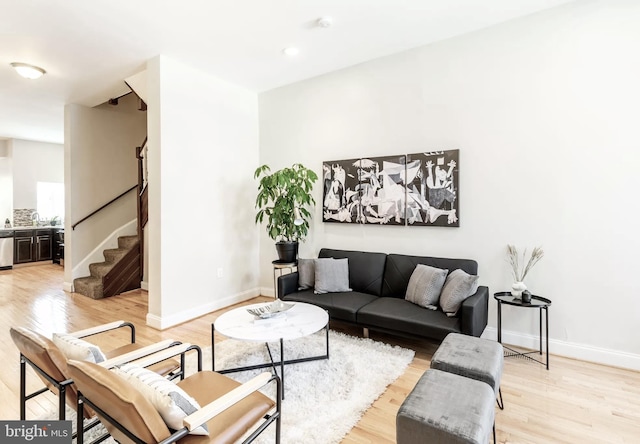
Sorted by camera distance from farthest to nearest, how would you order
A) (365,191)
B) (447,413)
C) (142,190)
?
1. (142,190)
2. (365,191)
3. (447,413)

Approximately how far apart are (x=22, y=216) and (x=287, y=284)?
838 centimetres

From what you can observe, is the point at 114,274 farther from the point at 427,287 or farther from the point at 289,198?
the point at 427,287

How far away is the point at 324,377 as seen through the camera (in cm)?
255

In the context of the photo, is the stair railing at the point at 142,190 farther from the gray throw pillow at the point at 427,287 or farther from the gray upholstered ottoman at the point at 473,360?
the gray upholstered ottoman at the point at 473,360

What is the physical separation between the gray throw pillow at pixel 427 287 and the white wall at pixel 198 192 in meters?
2.62

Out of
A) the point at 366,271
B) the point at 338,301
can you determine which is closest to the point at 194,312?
the point at 338,301

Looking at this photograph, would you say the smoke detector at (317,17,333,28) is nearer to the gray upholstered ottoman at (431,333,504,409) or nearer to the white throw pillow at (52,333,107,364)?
the gray upholstered ottoman at (431,333,504,409)

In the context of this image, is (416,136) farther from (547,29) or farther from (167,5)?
(167,5)

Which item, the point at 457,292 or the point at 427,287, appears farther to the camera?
the point at 427,287

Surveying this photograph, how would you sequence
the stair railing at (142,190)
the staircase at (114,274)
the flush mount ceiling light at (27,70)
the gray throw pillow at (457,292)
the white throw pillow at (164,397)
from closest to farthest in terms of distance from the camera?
the white throw pillow at (164,397) < the gray throw pillow at (457,292) < the flush mount ceiling light at (27,70) < the staircase at (114,274) < the stair railing at (142,190)

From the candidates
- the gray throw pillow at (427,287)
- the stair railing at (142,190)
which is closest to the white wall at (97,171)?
the stair railing at (142,190)

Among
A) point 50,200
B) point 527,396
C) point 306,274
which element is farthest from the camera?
point 50,200

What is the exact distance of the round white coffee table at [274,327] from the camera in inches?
90.1

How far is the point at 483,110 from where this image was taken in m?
3.29
